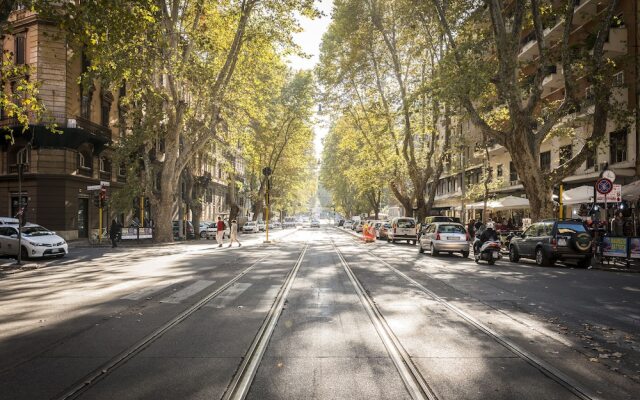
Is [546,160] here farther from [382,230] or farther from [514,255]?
[514,255]

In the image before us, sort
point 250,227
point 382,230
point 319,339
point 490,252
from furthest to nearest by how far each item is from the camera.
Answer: point 250,227 → point 382,230 → point 490,252 → point 319,339

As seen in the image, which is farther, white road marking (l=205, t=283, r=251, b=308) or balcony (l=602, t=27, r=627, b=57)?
balcony (l=602, t=27, r=627, b=57)

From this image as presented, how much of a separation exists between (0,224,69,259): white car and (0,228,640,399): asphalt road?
823 cm

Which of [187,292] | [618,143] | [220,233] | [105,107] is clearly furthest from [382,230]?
[187,292]

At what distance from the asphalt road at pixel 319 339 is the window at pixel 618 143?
18103mm

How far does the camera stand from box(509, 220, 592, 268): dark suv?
650 inches

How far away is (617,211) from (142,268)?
22996 millimetres

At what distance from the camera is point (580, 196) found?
73.9 feet

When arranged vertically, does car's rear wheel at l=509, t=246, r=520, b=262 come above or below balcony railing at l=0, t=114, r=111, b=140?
below

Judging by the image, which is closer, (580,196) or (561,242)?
(561,242)

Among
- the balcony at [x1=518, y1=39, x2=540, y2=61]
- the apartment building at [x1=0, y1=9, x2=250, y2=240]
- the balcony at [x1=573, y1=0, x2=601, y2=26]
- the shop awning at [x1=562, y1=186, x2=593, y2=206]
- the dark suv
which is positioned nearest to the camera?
the dark suv

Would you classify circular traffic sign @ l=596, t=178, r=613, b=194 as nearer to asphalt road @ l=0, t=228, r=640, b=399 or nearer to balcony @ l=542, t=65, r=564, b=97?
asphalt road @ l=0, t=228, r=640, b=399

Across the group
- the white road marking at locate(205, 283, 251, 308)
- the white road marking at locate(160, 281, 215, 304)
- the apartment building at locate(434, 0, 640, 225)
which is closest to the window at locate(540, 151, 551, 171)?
the apartment building at locate(434, 0, 640, 225)

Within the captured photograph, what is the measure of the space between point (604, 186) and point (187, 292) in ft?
47.2
